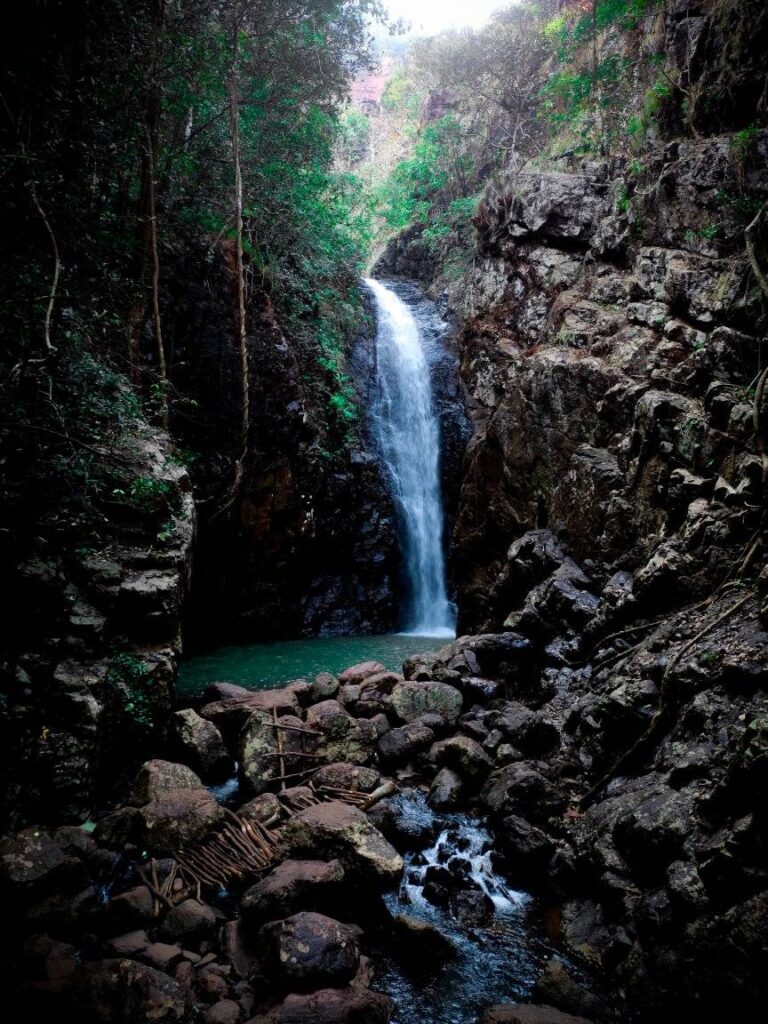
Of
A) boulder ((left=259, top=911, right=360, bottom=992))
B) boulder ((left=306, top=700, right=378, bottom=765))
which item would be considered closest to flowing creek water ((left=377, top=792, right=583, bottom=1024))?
boulder ((left=259, top=911, right=360, bottom=992))

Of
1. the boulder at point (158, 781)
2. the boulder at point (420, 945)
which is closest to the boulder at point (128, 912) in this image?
the boulder at point (158, 781)

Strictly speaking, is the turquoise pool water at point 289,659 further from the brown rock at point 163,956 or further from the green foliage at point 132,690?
the brown rock at point 163,956

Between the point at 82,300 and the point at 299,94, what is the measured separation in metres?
10.2

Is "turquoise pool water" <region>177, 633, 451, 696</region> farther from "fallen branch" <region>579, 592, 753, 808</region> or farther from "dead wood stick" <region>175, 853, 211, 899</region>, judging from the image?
"fallen branch" <region>579, 592, 753, 808</region>

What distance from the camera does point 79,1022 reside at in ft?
9.78

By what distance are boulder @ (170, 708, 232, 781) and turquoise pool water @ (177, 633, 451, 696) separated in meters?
2.74

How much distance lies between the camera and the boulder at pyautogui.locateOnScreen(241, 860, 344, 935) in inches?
158

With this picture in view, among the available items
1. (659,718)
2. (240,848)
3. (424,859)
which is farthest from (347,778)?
(659,718)

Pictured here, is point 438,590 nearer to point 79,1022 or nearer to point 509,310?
point 509,310

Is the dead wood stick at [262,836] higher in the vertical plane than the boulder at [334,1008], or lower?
higher

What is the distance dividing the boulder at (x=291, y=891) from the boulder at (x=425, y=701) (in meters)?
3.37

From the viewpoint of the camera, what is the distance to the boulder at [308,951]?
11.3 feet

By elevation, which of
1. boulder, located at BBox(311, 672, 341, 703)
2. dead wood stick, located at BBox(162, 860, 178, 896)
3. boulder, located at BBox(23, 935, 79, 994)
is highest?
boulder, located at BBox(311, 672, 341, 703)

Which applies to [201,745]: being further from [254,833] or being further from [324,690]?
[324,690]
